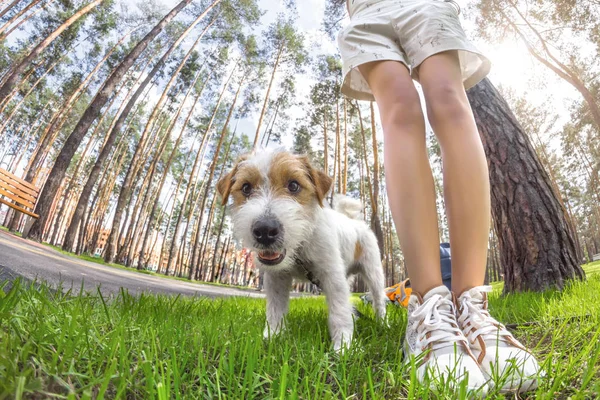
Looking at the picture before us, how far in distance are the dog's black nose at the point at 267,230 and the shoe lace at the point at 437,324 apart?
2.93 feet

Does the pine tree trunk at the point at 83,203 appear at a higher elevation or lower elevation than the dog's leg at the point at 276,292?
higher

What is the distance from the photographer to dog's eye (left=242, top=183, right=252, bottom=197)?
2.48 meters

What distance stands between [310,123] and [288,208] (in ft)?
81.2

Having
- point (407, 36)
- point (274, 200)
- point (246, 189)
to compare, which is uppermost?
point (407, 36)

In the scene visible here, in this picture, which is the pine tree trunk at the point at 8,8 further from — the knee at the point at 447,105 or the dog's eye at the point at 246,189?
the knee at the point at 447,105

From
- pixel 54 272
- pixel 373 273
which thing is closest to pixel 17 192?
pixel 54 272

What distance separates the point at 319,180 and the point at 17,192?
11544 millimetres

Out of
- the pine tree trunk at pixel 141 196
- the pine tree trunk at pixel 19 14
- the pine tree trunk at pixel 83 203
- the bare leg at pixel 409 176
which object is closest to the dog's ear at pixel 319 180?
the bare leg at pixel 409 176

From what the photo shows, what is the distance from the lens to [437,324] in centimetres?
145

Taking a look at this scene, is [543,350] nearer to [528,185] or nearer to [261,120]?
[528,185]

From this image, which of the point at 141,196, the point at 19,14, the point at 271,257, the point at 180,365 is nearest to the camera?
the point at 180,365

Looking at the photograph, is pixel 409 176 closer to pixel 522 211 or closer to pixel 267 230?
pixel 267 230

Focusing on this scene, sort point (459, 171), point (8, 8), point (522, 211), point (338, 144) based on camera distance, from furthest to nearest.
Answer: point (338, 144), point (8, 8), point (522, 211), point (459, 171)

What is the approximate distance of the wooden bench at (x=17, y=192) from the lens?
9418 millimetres
